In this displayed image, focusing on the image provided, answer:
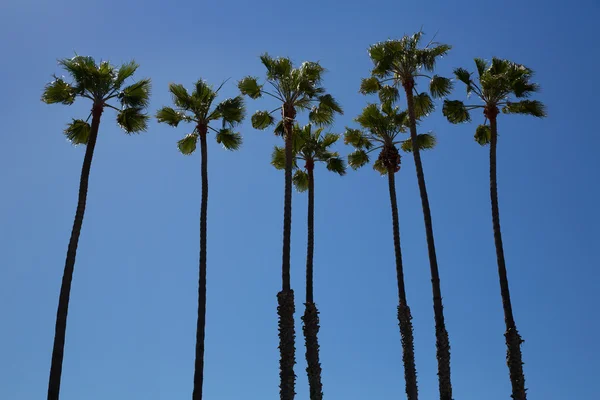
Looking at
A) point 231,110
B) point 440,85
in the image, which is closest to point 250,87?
point 231,110

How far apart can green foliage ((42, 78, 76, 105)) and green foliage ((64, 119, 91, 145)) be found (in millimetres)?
936

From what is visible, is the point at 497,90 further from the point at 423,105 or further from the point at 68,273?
the point at 68,273

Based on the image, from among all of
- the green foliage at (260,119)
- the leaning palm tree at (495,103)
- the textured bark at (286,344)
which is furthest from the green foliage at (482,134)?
the textured bark at (286,344)

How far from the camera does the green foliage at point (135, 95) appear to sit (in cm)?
2816

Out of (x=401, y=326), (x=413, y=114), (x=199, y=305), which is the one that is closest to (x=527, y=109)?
(x=413, y=114)

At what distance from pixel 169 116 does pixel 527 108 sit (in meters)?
14.8

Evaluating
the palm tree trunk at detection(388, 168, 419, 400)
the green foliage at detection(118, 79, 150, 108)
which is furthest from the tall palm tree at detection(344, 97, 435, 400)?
the green foliage at detection(118, 79, 150, 108)

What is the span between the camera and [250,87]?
3105 centimetres

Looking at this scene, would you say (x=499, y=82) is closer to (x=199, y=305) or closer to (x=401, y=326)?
(x=401, y=326)

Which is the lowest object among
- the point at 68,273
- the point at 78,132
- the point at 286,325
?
the point at 286,325

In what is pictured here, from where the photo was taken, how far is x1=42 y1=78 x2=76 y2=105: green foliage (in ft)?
88.6

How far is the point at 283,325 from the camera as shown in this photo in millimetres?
26500

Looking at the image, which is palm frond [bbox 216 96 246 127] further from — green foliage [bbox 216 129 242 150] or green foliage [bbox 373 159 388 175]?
green foliage [bbox 373 159 388 175]

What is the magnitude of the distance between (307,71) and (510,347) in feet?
44.4
